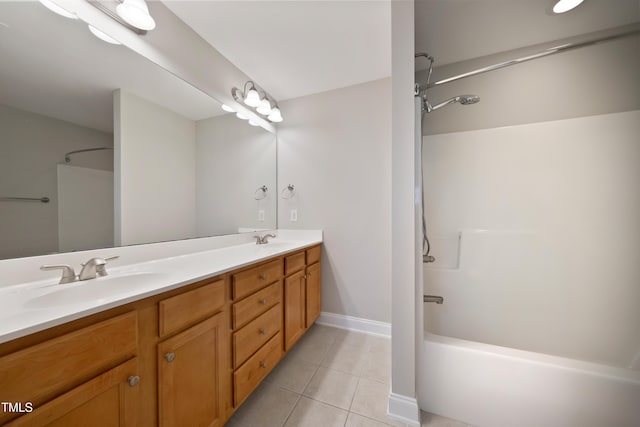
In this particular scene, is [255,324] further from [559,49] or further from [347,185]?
[559,49]

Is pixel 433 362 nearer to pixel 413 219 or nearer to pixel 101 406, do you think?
pixel 413 219

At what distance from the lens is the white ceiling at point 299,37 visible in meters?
1.33

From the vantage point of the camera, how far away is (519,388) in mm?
1032

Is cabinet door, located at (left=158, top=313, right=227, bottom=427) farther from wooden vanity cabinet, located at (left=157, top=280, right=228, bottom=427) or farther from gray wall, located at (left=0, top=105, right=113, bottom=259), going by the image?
gray wall, located at (left=0, top=105, right=113, bottom=259)

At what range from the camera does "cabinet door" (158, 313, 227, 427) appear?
79cm

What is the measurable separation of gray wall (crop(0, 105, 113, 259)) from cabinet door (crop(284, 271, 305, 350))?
122 centimetres

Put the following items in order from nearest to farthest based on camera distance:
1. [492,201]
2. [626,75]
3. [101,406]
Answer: [101,406], [626,75], [492,201]

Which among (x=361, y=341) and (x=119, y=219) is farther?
(x=361, y=341)

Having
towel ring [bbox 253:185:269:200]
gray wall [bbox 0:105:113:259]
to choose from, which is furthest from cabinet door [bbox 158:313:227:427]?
towel ring [bbox 253:185:269:200]

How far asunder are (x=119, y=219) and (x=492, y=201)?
101 inches

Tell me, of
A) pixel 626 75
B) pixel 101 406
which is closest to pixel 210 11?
pixel 101 406

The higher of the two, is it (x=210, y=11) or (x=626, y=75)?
(x=210, y=11)

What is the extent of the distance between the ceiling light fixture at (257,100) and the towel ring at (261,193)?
703 millimetres

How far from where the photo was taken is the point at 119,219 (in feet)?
3.62
